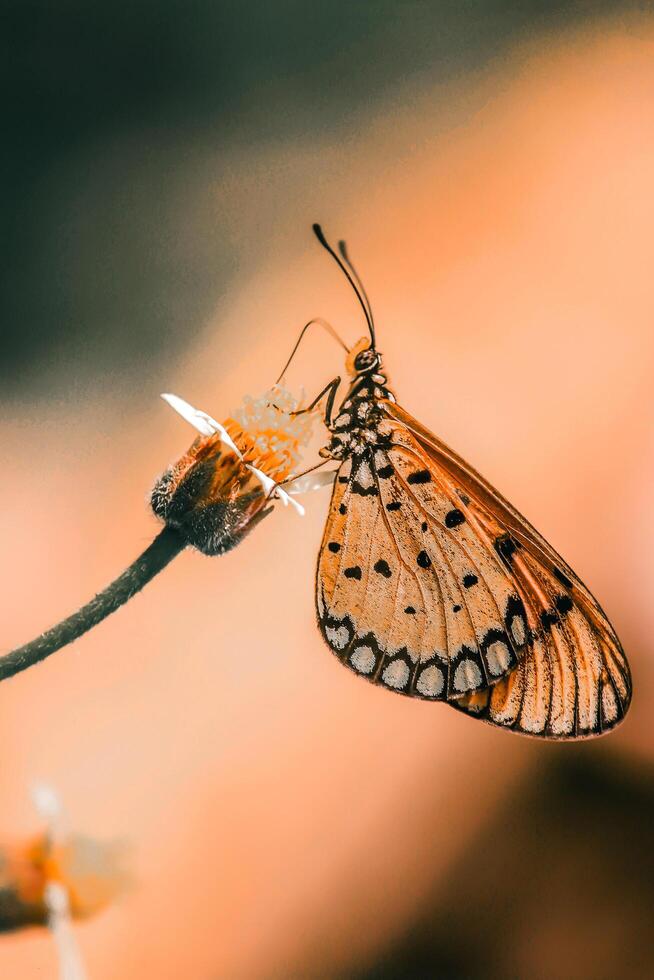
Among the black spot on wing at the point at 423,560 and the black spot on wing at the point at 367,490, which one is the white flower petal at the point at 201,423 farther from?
the black spot on wing at the point at 423,560

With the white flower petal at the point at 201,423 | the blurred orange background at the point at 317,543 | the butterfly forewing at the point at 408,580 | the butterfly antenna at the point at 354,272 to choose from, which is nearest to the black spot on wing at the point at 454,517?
the butterfly forewing at the point at 408,580

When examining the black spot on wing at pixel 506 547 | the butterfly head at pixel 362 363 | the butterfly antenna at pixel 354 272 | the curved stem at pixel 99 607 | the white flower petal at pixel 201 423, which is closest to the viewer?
the curved stem at pixel 99 607

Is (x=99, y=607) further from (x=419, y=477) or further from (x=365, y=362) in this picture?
(x=365, y=362)

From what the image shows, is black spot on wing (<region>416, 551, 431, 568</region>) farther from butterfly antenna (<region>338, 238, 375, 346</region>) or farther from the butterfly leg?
butterfly antenna (<region>338, 238, 375, 346</region>)

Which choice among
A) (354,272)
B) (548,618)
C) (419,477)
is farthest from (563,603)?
(354,272)

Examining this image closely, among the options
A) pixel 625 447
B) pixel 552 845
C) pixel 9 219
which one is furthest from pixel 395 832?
pixel 9 219

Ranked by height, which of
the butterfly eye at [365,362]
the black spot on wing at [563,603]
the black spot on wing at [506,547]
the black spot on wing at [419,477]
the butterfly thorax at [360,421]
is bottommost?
the black spot on wing at [563,603]
